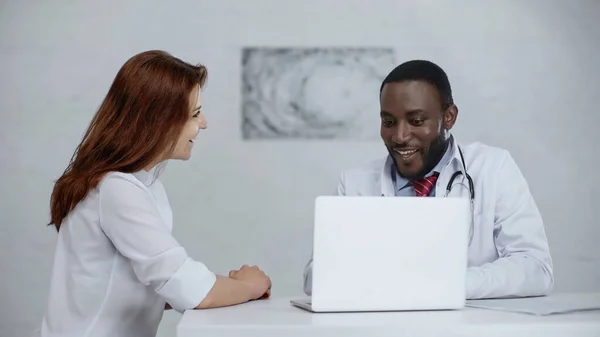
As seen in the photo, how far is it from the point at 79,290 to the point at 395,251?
768mm

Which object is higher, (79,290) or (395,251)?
(395,251)

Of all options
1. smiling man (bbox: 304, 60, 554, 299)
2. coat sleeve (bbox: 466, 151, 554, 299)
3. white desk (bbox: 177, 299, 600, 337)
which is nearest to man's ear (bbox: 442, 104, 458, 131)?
smiling man (bbox: 304, 60, 554, 299)

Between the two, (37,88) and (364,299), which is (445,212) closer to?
(364,299)

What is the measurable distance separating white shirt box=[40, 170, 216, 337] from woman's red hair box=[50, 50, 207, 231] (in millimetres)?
52

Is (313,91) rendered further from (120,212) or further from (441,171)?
(120,212)

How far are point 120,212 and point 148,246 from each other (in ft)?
0.36

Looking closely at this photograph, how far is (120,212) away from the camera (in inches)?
70.2

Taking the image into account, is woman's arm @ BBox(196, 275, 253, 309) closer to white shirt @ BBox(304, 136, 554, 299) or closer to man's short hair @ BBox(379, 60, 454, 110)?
white shirt @ BBox(304, 136, 554, 299)

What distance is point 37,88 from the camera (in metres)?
4.05

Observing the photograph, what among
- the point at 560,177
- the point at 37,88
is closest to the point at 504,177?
the point at 560,177

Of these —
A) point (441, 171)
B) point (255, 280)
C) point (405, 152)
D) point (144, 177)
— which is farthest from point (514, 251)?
point (144, 177)

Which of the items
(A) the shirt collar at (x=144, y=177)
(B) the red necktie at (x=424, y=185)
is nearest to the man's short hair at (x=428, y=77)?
(B) the red necktie at (x=424, y=185)

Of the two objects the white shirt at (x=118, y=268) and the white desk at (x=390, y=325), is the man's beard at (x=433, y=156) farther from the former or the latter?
the white desk at (x=390, y=325)

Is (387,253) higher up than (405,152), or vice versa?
(405,152)
